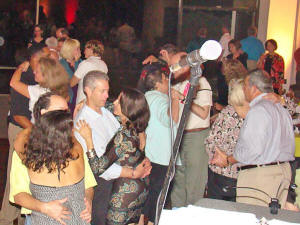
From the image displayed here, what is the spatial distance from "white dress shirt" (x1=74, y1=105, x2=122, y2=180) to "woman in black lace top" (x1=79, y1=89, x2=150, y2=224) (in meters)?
0.09

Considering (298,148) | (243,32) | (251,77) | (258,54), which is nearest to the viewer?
(251,77)

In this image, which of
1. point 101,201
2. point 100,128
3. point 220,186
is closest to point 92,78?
point 100,128

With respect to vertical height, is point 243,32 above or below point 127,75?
above

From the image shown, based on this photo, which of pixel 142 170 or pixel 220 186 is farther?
pixel 220 186

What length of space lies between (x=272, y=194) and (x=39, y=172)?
5.54ft

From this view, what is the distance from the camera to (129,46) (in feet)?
36.1

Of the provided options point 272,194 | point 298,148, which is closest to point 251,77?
point 272,194

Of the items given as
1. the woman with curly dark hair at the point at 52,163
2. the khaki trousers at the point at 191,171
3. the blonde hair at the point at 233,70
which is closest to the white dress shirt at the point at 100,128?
the woman with curly dark hair at the point at 52,163

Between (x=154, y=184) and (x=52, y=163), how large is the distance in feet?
5.11

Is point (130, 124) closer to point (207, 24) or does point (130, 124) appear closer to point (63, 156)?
point (63, 156)

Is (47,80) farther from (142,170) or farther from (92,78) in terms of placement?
(142,170)

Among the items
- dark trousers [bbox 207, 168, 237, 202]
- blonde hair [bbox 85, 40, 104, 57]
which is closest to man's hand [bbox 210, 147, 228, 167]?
dark trousers [bbox 207, 168, 237, 202]

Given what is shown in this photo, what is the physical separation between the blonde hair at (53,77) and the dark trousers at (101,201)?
97 centimetres

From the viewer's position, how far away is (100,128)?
3.59 meters
